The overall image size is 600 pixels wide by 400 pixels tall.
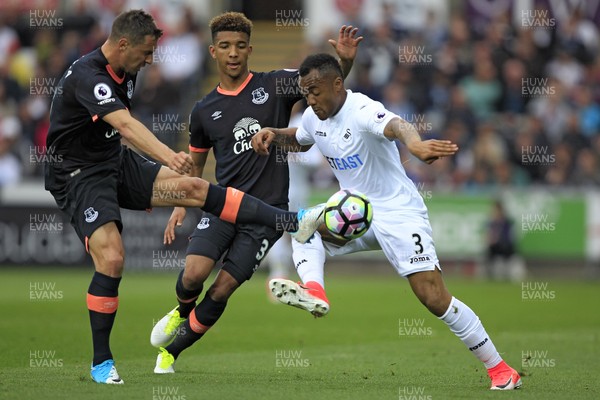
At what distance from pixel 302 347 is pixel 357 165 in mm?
3237

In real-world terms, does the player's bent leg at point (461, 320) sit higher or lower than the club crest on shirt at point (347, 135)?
lower

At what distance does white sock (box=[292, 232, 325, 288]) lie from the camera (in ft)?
26.9

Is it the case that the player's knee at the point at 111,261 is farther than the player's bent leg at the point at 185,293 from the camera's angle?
No

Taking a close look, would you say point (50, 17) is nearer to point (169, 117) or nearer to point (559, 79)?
point (169, 117)

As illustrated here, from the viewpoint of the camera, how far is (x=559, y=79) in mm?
22156

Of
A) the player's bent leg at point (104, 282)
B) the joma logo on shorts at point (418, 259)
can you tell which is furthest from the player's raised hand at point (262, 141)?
the joma logo on shorts at point (418, 259)

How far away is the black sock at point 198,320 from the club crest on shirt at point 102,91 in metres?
1.93

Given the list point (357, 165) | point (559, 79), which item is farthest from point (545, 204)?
point (357, 165)

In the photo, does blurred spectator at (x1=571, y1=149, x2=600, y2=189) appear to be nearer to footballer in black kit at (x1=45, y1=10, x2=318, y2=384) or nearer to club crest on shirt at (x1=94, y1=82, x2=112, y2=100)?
footballer in black kit at (x1=45, y1=10, x2=318, y2=384)

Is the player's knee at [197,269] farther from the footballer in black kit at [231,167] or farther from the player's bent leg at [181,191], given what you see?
the player's bent leg at [181,191]

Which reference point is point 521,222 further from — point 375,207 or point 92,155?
point 92,155

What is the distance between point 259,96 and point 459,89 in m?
13.5

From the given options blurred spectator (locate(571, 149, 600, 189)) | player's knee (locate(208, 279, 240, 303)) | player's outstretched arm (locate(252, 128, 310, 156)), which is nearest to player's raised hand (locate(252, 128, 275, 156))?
player's outstretched arm (locate(252, 128, 310, 156))

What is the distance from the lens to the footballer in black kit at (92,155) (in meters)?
8.07
